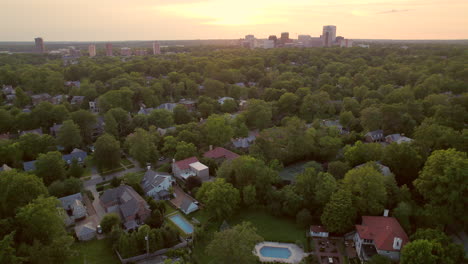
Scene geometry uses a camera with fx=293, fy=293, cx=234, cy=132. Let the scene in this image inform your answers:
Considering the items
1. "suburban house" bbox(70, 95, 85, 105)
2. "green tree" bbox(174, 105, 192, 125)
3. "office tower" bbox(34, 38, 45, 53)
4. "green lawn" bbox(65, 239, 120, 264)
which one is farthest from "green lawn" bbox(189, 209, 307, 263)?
"office tower" bbox(34, 38, 45, 53)

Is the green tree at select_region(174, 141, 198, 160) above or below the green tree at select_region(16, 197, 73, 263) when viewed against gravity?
above

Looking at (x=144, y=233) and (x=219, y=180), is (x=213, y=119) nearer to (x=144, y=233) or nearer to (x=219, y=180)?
(x=219, y=180)

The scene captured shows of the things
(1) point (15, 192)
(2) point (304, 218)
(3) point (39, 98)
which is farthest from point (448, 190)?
(3) point (39, 98)

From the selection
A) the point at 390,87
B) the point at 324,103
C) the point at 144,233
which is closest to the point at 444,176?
the point at 144,233

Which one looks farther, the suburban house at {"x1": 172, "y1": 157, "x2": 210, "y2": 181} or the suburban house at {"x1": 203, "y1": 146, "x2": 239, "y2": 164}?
the suburban house at {"x1": 203, "y1": 146, "x2": 239, "y2": 164}

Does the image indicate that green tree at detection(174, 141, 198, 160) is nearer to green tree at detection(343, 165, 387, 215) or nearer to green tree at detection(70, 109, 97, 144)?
green tree at detection(70, 109, 97, 144)

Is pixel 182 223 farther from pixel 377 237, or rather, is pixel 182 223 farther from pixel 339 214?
pixel 377 237

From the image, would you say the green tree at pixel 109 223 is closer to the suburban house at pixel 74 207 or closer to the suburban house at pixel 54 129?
the suburban house at pixel 74 207
